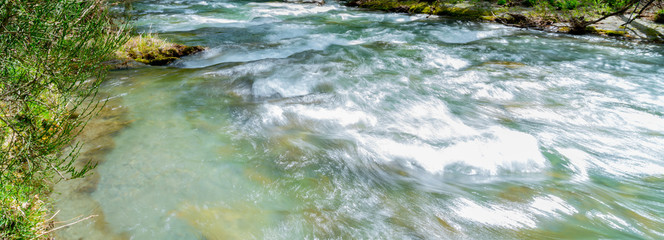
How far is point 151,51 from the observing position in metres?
6.84

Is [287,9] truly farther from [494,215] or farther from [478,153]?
[494,215]

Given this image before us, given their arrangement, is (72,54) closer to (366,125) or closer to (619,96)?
(366,125)

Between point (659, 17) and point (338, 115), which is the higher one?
point (659, 17)

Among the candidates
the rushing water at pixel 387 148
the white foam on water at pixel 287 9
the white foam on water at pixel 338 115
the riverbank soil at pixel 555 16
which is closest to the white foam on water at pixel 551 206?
the rushing water at pixel 387 148

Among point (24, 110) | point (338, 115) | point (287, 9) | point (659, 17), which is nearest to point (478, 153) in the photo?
point (338, 115)

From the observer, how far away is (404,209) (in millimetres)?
3041

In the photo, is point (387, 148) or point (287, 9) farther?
point (287, 9)

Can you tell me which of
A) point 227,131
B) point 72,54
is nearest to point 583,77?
point 227,131

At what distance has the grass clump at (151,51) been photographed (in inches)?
262

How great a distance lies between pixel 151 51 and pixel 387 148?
18.0 ft

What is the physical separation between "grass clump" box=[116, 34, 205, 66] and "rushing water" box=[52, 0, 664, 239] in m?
0.30

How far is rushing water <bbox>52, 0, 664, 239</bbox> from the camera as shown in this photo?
2863 mm

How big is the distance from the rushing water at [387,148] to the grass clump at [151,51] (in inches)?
11.9

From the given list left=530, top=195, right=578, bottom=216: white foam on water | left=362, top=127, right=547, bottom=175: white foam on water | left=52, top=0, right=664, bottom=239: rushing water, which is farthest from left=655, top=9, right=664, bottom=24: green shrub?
left=530, top=195, right=578, bottom=216: white foam on water
